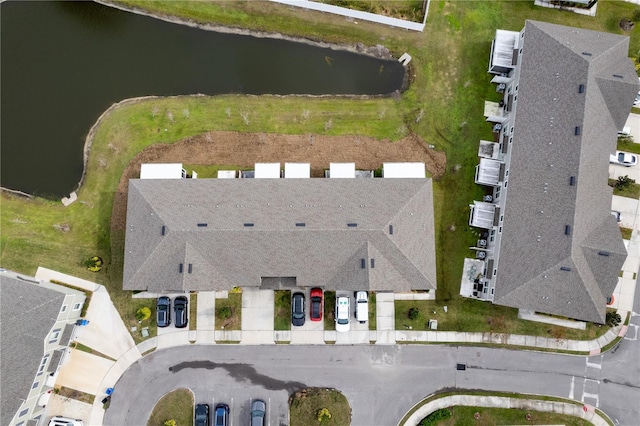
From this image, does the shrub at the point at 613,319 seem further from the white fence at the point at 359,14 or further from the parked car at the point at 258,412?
the white fence at the point at 359,14

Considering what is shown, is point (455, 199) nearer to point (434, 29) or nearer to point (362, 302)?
point (362, 302)

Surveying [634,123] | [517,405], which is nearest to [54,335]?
[517,405]

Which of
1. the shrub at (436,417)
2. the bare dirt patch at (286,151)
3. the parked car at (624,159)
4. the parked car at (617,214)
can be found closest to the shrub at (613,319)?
the parked car at (617,214)

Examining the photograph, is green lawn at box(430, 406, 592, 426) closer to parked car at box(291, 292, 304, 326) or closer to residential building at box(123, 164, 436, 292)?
residential building at box(123, 164, 436, 292)

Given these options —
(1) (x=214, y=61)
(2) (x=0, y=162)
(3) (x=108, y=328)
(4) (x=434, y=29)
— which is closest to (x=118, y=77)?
(1) (x=214, y=61)

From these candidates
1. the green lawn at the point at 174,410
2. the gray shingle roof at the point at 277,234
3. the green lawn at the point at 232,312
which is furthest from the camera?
the green lawn at the point at 232,312

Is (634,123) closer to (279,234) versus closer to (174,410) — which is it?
(279,234)
